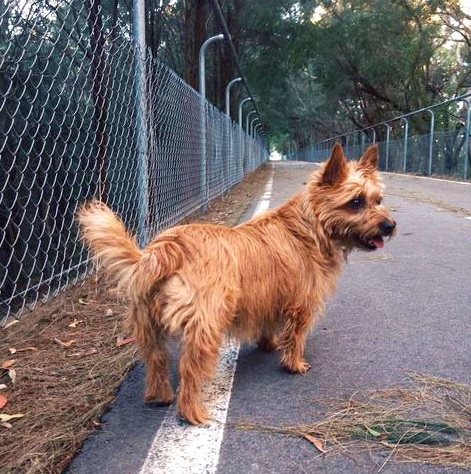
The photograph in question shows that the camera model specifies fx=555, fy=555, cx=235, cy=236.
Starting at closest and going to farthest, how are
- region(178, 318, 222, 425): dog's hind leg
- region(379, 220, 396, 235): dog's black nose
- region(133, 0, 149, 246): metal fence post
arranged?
region(178, 318, 222, 425): dog's hind leg, region(379, 220, 396, 235): dog's black nose, region(133, 0, 149, 246): metal fence post

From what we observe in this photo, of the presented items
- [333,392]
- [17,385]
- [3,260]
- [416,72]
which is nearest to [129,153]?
[3,260]

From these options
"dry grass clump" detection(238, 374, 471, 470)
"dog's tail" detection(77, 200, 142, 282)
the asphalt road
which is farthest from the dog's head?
"dog's tail" detection(77, 200, 142, 282)

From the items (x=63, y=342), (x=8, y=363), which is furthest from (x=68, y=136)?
(x=8, y=363)

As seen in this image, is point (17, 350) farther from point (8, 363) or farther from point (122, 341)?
point (122, 341)

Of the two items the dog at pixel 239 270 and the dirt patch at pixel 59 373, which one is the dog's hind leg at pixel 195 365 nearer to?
the dog at pixel 239 270

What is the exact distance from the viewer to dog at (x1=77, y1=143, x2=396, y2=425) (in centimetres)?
241

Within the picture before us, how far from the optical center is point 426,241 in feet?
22.6

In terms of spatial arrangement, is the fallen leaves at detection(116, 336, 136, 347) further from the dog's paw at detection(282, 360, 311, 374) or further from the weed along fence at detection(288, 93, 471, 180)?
the weed along fence at detection(288, 93, 471, 180)

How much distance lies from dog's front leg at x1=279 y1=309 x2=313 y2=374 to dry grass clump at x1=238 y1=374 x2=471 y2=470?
15.4 inches

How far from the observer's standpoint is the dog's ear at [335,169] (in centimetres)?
318

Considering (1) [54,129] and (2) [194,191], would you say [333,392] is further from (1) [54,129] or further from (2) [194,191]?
(2) [194,191]

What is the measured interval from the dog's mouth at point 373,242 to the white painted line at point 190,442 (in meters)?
1.14

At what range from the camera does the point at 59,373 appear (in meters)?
2.97

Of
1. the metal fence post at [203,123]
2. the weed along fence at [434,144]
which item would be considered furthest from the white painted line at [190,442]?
the weed along fence at [434,144]
